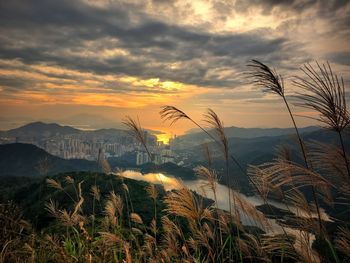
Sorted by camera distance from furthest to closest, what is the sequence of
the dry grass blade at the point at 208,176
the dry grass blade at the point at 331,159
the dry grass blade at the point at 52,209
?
the dry grass blade at the point at 52,209, the dry grass blade at the point at 208,176, the dry grass blade at the point at 331,159

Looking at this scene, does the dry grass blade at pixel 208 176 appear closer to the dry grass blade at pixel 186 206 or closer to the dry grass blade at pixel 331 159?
the dry grass blade at pixel 186 206

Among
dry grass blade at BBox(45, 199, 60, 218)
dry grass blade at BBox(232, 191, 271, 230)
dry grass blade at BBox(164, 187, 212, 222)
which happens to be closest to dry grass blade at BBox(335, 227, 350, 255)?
dry grass blade at BBox(164, 187, 212, 222)

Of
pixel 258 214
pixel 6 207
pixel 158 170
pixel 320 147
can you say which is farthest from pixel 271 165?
pixel 6 207

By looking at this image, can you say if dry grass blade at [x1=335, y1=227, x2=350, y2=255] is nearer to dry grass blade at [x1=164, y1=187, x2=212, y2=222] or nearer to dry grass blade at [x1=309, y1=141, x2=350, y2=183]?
dry grass blade at [x1=309, y1=141, x2=350, y2=183]

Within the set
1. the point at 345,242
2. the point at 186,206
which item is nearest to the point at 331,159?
the point at 345,242

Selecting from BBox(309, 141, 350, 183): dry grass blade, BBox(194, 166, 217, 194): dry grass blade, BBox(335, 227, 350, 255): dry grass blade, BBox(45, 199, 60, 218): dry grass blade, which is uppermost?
BBox(309, 141, 350, 183): dry grass blade

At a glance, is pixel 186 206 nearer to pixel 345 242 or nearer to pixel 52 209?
pixel 345 242

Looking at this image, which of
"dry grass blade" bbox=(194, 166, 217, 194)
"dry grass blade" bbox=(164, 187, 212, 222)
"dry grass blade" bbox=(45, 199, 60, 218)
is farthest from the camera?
"dry grass blade" bbox=(45, 199, 60, 218)

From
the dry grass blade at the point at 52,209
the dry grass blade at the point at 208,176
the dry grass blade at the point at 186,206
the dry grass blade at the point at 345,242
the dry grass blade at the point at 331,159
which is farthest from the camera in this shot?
the dry grass blade at the point at 52,209

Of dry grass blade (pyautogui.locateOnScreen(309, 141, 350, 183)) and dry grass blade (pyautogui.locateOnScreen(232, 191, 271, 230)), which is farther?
dry grass blade (pyautogui.locateOnScreen(232, 191, 271, 230))

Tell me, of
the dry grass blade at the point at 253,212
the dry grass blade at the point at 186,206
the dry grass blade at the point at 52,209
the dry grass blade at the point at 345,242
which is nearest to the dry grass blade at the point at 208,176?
the dry grass blade at the point at 253,212

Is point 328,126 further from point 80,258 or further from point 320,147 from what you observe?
point 80,258
